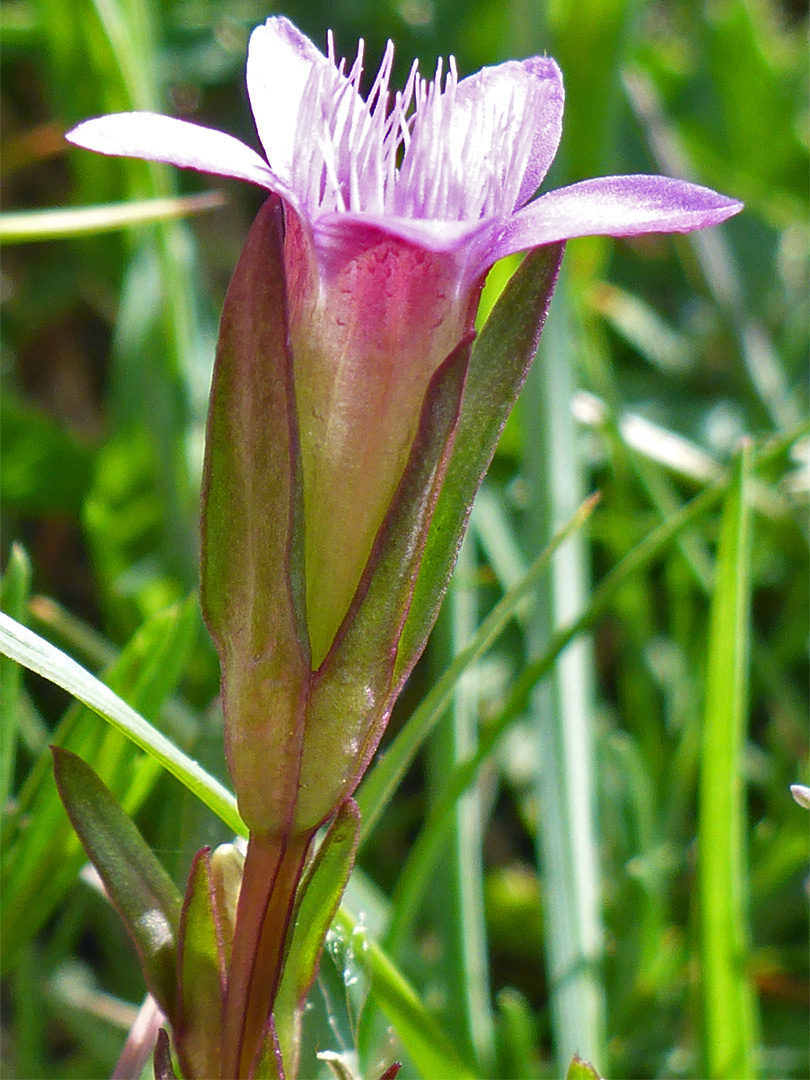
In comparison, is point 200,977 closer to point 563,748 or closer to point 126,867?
point 126,867

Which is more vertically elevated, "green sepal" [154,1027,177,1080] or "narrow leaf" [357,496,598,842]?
"narrow leaf" [357,496,598,842]

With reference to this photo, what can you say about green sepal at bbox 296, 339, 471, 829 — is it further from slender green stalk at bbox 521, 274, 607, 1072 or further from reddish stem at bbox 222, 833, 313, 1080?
slender green stalk at bbox 521, 274, 607, 1072

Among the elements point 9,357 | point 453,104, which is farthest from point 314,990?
point 9,357

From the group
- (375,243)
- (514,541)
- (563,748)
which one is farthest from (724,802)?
(514,541)

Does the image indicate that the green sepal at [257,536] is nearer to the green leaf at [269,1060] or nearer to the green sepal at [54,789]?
the green leaf at [269,1060]

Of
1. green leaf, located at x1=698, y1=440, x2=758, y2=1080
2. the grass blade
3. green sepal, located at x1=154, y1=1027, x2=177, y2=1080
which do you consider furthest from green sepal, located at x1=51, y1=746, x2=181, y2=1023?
the grass blade

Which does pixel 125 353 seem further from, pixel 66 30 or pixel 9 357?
pixel 66 30
